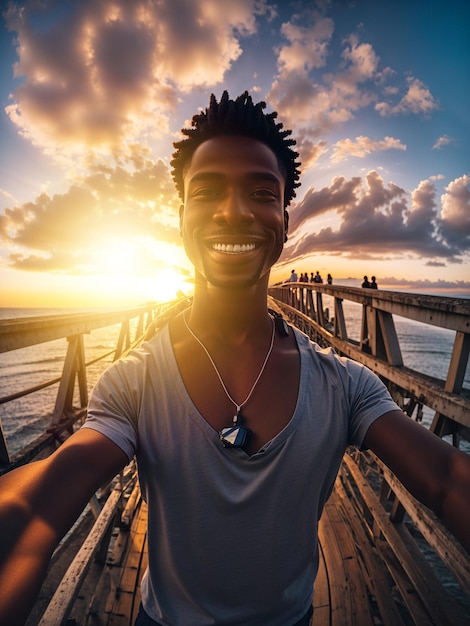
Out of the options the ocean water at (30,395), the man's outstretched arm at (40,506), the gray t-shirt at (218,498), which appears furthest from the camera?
the ocean water at (30,395)

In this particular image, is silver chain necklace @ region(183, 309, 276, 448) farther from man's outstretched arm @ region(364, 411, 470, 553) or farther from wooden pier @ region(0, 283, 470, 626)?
wooden pier @ region(0, 283, 470, 626)

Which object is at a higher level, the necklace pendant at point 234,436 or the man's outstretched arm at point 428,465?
the necklace pendant at point 234,436

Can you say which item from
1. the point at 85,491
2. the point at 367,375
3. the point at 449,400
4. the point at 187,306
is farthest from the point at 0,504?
the point at 449,400

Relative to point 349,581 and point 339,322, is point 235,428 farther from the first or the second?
point 339,322

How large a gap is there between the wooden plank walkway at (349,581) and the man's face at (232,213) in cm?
199

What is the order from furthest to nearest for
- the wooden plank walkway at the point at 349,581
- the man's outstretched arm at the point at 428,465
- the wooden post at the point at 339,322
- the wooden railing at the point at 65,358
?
the wooden post at the point at 339,322 < the wooden plank walkway at the point at 349,581 < the wooden railing at the point at 65,358 < the man's outstretched arm at the point at 428,465

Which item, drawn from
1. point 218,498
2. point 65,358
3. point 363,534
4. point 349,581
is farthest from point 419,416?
point 65,358

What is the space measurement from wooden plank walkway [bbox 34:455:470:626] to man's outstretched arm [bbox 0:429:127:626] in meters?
1.11

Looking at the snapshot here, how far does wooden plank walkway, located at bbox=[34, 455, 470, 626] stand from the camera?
Answer: 2020 millimetres

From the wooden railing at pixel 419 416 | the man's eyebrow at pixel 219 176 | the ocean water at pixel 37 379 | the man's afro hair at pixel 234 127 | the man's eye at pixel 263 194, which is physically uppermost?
the man's afro hair at pixel 234 127

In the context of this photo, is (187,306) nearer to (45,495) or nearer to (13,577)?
(45,495)

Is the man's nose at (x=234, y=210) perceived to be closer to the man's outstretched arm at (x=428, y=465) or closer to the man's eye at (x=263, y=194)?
the man's eye at (x=263, y=194)

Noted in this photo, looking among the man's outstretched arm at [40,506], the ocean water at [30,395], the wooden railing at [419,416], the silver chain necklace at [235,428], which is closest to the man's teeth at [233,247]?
the silver chain necklace at [235,428]

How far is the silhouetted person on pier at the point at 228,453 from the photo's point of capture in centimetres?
101
